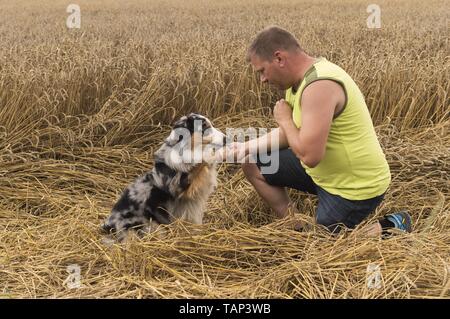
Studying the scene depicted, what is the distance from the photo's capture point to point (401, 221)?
11.2 ft

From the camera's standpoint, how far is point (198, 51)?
20.2ft

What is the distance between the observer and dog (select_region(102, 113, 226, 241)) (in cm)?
335

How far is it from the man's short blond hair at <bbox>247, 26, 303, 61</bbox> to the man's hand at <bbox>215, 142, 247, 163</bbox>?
1.90 feet

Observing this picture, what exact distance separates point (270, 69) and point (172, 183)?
0.89 meters

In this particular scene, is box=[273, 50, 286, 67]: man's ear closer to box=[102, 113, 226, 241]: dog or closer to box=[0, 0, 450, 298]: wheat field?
box=[102, 113, 226, 241]: dog

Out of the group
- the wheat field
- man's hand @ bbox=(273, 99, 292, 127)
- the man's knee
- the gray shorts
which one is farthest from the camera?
the man's knee

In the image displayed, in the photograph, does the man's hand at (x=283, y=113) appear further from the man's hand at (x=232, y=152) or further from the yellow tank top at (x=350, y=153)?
the man's hand at (x=232, y=152)

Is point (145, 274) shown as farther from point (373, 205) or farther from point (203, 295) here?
point (373, 205)

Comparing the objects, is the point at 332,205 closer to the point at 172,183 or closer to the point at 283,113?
the point at 283,113

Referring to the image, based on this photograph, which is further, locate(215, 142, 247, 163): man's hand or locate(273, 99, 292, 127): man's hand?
locate(215, 142, 247, 163): man's hand

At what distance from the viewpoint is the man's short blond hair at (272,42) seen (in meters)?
2.92
